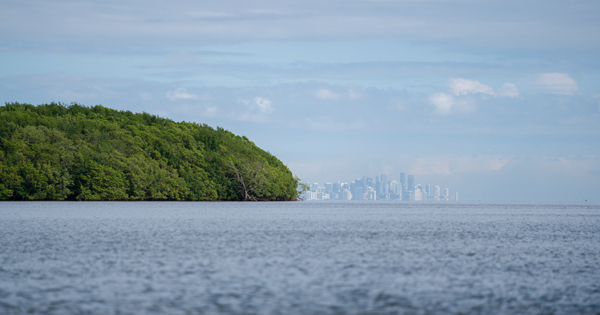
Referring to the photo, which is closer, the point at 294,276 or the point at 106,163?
the point at 294,276

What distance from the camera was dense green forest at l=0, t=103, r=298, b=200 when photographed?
144125 mm

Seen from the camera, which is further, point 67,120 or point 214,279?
point 67,120

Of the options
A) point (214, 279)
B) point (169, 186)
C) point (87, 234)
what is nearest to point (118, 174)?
point (169, 186)

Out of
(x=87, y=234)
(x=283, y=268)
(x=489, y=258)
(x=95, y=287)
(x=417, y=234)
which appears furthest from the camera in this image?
(x=417, y=234)

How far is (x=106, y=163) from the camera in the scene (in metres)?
159

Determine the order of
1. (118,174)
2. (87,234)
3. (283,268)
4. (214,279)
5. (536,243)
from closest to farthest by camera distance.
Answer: (214,279)
(283,268)
(536,243)
(87,234)
(118,174)

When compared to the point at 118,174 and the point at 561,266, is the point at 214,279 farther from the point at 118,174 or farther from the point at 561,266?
the point at 118,174

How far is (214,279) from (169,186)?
149 m

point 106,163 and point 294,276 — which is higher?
point 106,163

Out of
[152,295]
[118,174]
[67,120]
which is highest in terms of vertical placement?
[67,120]

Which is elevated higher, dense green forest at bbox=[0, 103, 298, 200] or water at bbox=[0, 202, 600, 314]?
dense green forest at bbox=[0, 103, 298, 200]

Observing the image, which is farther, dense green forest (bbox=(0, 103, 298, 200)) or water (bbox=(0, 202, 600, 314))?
dense green forest (bbox=(0, 103, 298, 200))

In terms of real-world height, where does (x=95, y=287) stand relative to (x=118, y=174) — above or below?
below

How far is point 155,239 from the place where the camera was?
161 feet
